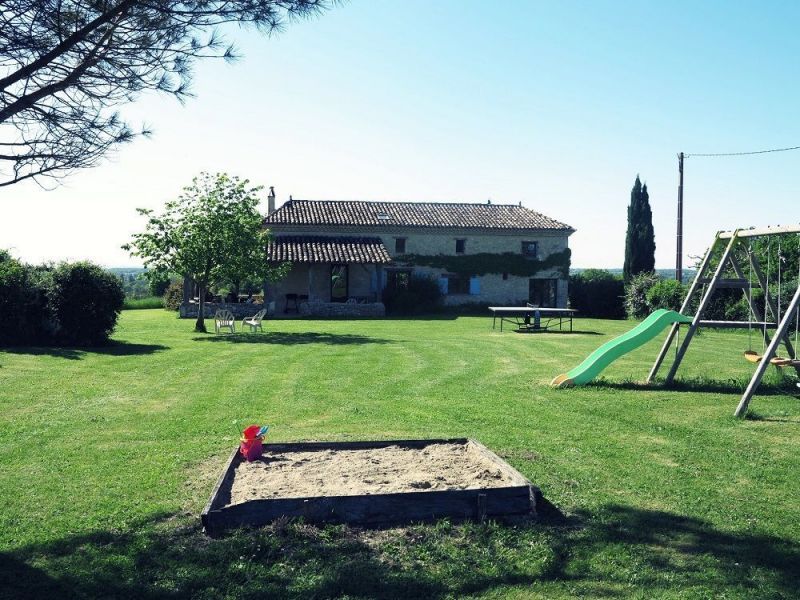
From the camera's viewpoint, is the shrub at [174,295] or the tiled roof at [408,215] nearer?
the tiled roof at [408,215]

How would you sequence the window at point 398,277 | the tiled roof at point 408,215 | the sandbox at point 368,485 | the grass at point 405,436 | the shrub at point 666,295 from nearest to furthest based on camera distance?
the grass at point 405,436, the sandbox at point 368,485, the shrub at point 666,295, the window at point 398,277, the tiled roof at point 408,215

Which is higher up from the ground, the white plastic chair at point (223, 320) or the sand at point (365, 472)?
the white plastic chair at point (223, 320)

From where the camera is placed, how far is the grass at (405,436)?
15.1 feet

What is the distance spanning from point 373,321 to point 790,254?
52.8 ft

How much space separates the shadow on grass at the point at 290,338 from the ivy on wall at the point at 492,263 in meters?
17.7

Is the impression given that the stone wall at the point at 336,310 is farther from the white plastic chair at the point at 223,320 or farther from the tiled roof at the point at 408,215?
the white plastic chair at the point at 223,320

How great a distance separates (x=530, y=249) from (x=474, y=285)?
4038 mm

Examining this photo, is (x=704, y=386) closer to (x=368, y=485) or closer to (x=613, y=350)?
(x=613, y=350)

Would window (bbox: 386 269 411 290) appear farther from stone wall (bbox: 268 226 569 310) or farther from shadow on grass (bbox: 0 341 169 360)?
shadow on grass (bbox: 0 341 169 360)

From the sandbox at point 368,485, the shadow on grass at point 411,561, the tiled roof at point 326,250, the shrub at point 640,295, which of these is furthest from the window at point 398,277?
the shadow on grass at point 411,561

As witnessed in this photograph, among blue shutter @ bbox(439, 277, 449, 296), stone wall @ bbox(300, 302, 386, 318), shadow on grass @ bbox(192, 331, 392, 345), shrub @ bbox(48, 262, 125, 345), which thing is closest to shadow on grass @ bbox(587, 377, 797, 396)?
shadow on grass @ bbox(192, 331, 392, 345)

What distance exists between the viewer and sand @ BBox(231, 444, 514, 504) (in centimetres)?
590

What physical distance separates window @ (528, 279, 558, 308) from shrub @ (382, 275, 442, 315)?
230 inches

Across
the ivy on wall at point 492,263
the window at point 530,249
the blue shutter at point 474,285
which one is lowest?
the blue shutter at point 474,285
